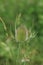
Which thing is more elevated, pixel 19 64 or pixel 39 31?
pixel 19 64

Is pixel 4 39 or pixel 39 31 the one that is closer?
pixel 4 39

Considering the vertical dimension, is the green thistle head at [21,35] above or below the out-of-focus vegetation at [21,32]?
above

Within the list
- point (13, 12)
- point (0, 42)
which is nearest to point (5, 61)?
point (0, 42)

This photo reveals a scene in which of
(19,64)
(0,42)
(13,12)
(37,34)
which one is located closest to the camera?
(19,64)

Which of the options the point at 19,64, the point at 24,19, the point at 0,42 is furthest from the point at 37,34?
the point at 19,64

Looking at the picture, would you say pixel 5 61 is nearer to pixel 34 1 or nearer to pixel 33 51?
pixel 33 51

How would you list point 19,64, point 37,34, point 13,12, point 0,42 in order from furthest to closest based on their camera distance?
1. point 13,12
2. point 37,34
3. point 0,42
4. point 19,64

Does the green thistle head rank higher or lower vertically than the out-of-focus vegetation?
higher
